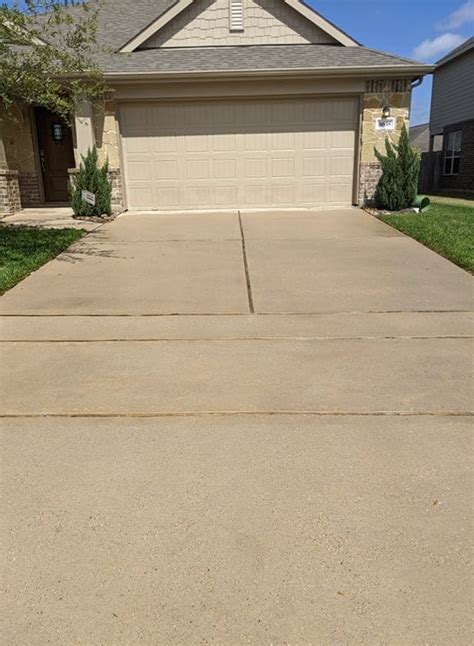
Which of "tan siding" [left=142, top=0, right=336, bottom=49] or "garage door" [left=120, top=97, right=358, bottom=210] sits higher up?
"tan siding" [left=142, top=0, right=336, bottom=49]

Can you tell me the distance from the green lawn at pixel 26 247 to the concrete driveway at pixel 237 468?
38.6 inches

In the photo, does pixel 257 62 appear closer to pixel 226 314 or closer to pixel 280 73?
pixel 280 73

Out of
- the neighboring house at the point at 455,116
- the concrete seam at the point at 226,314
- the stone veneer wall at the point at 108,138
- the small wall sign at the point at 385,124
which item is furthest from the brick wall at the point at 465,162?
the concrete seam at the point at 226,314

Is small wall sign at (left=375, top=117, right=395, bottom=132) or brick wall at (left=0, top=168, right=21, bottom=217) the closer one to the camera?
brick wall at (left=0, top=168, right=21, bottom=217)

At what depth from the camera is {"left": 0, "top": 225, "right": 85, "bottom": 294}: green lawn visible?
705 centimetres

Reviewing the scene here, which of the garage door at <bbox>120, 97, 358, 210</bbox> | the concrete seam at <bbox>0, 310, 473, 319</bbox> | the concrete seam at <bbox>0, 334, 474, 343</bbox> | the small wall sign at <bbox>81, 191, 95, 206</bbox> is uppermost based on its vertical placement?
the garage door at <bbox>120, 97, 358, 210</bbox>

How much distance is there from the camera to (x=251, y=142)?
533 inches

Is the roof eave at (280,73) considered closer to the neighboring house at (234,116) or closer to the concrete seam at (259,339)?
the neighboring house at (234,116)

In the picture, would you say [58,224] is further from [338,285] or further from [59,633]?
[59,633]

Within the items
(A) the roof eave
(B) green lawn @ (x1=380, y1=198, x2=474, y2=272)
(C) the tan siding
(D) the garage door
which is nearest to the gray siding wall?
(C) the tan siding

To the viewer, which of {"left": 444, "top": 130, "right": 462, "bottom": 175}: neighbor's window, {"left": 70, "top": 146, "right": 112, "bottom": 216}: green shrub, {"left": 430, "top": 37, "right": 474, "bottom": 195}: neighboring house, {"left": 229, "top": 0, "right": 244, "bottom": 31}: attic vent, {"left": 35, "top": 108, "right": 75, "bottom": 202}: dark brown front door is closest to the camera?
{"left": 70, "top": 146, "right": 112, "bottom": 216}: green shrub

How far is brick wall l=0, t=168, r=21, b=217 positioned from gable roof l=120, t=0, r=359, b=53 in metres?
4.25

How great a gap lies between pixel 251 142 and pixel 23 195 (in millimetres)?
6250

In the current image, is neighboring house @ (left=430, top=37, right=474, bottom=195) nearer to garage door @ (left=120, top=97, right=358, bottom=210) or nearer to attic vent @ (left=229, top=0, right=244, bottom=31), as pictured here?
garage door @ (left=120, top=97, right=358, bottom=210)
